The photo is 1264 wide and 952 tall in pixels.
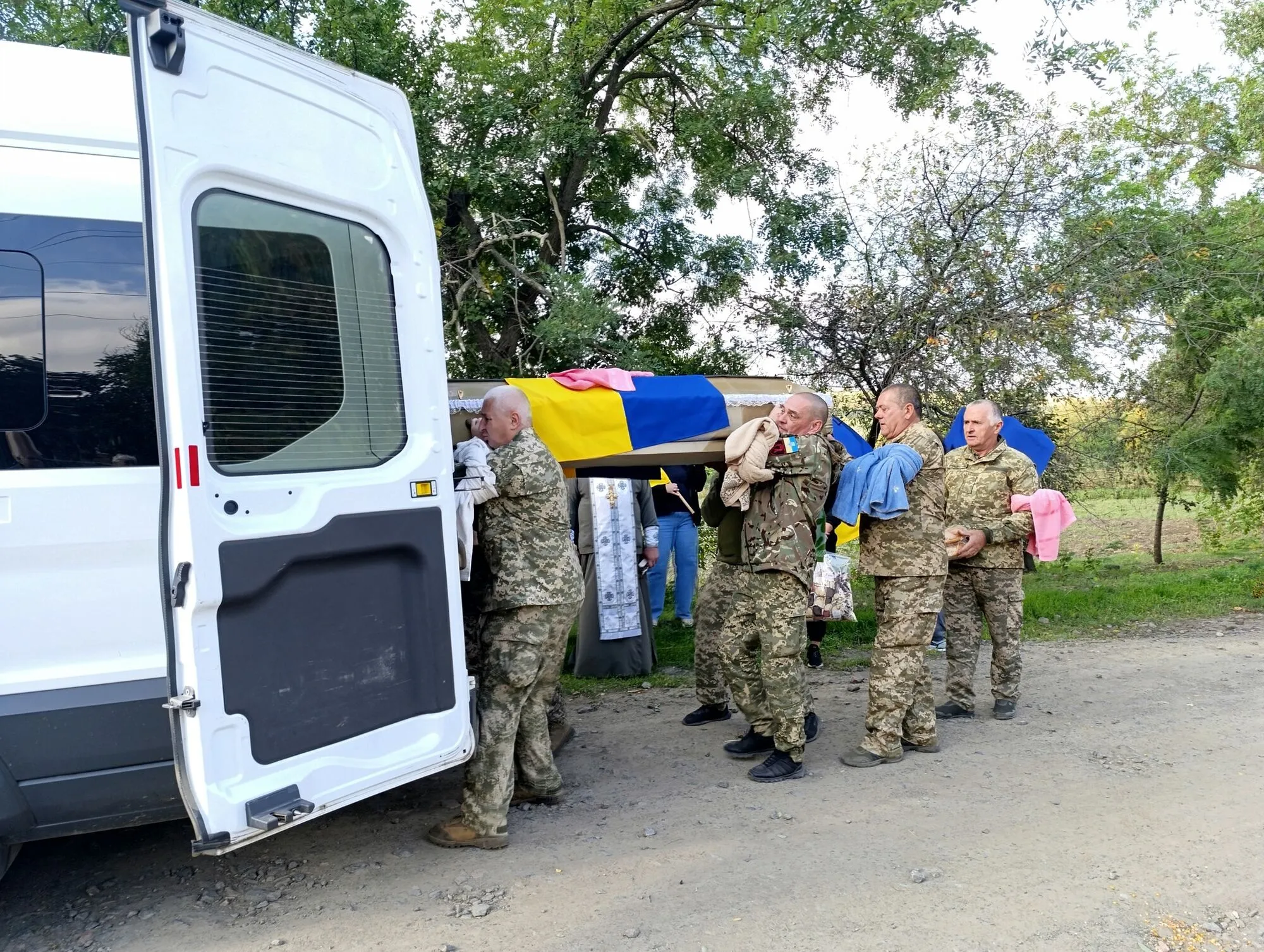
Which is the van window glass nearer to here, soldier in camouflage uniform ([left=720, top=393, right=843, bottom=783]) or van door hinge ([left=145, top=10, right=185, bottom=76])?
van door hinge ([left=145, top=10, right=185, bottom=76])

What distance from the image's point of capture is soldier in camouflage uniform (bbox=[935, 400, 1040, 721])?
5.85 m

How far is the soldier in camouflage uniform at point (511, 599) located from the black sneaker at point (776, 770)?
1217 mm

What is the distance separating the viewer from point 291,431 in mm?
3092

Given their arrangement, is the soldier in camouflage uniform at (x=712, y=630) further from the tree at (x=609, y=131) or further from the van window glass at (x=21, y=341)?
the van window glass at (x=21, y=341)

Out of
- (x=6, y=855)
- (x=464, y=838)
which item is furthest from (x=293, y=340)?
(x=464, y=838)

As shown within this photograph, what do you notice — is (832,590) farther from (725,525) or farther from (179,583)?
(179,583)

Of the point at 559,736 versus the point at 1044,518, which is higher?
the point at 1044,518

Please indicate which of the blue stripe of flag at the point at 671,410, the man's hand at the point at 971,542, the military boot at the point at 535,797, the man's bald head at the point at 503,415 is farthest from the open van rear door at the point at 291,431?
the man's hand at the point at 971,542

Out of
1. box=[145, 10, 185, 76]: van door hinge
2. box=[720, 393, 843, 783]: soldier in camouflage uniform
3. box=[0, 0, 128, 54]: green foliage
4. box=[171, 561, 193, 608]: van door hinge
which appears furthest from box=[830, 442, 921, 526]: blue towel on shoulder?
box=[0, 0, 128, 54]: green foliage

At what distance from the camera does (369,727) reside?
325 centimetres

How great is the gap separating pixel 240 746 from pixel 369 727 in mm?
496

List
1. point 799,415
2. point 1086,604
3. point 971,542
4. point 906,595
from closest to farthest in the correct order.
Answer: point 799,415 → point 906,595 → point 971,542 → point 1086,604

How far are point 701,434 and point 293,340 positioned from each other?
249cm

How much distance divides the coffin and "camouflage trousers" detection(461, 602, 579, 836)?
3.21 feet
